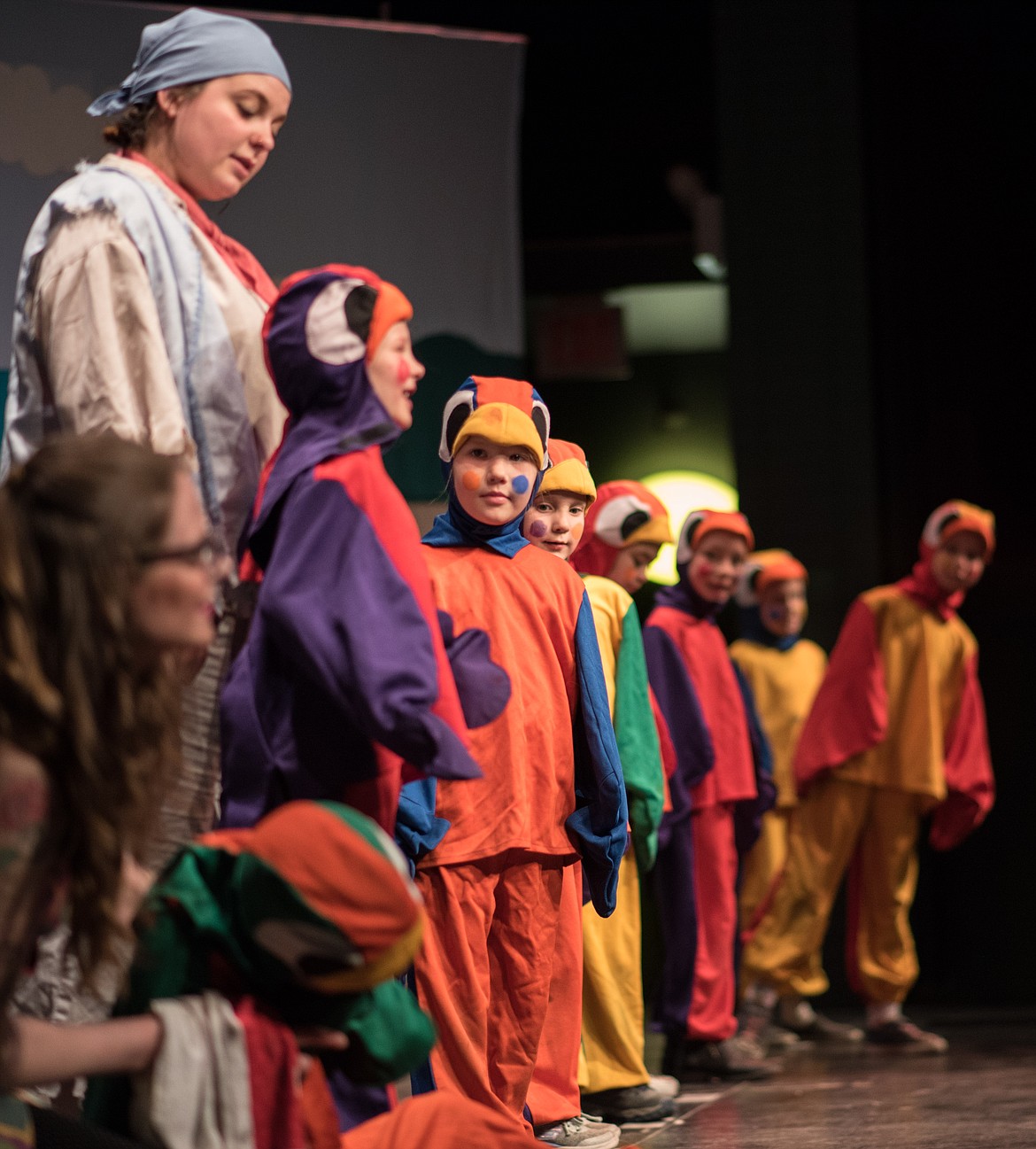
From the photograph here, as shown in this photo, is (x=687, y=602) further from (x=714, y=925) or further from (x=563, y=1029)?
(x=563, y=1029)

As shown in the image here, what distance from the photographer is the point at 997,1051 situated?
5.77 metres

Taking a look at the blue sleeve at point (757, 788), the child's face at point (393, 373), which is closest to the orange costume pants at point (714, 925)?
the blue sleeve at point (757, 788)

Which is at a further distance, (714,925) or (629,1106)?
(714,925)

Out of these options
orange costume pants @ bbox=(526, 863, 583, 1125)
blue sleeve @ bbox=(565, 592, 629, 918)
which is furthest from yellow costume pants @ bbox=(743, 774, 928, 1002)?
blue sleeve @ bbox=(565, 592, 629, 918)

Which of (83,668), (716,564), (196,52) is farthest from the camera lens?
(716,564)

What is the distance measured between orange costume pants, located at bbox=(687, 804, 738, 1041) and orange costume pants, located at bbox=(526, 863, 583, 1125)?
1544mm

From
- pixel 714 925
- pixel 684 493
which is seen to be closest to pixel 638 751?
pixel 714 925

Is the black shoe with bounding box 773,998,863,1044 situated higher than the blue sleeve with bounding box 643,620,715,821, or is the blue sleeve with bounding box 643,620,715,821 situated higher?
the blue sleeve with bounding box 643,620,715,821

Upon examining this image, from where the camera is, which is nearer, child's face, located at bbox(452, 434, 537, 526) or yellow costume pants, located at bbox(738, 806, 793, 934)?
child's face, located at bbox(452, 434, 537, 526)

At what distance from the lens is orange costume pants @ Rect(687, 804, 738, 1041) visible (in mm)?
5192

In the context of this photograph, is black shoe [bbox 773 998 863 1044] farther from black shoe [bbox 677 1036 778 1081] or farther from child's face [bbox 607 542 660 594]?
child's face [bbox 607 542 660 594]

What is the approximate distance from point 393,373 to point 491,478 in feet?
2.54

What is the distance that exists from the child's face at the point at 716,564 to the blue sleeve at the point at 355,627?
3.12m

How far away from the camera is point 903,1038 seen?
20.1ft
